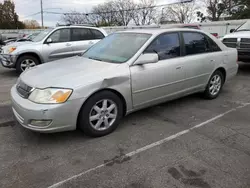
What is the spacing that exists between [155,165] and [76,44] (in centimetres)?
610

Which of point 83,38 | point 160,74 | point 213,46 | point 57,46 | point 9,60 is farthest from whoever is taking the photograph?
point 83,38

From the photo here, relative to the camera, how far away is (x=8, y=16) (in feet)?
139

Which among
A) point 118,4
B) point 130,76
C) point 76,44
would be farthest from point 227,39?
point 118,4

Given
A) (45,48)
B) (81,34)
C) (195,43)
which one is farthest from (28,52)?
(195,43)

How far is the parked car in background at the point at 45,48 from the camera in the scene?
282 inches

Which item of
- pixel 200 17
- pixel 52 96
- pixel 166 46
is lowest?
pixel 52 96

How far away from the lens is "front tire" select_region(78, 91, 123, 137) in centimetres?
304

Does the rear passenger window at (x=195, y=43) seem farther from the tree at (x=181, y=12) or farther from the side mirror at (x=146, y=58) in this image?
the tree at (x=181, y=12)

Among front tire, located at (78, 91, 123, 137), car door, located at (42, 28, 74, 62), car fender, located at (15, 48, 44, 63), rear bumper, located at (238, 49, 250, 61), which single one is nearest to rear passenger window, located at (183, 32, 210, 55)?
front tire, located at (78, 91, 123, 137)

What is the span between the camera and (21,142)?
10.3 feet

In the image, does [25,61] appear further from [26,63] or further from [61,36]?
[61,36]

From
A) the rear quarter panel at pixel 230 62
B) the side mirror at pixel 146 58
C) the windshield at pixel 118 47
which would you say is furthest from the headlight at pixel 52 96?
the rear quarter panel at pixel 230 62

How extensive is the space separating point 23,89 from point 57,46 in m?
4.65

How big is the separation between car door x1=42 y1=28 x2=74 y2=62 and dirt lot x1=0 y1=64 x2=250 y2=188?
3.59m
